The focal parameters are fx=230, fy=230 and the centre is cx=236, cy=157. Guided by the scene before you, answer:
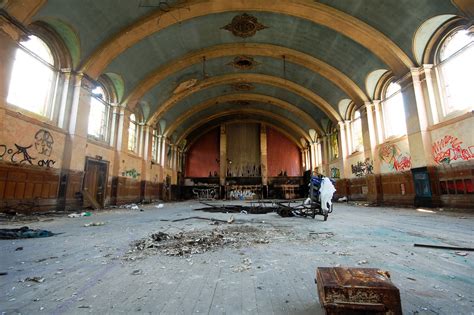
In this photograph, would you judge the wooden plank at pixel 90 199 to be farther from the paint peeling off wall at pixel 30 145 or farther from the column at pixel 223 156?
the column at pixel 223 156

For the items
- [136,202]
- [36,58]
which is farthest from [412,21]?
[136,202]

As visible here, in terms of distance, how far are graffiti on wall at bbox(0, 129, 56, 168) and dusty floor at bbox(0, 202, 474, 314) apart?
4.99 m

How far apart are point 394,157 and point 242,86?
12.2 metres

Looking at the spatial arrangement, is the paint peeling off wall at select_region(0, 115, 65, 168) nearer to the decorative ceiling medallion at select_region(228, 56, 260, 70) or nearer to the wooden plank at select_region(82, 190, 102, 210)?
the wooden plank at select_region(82, 190, 102, 210)

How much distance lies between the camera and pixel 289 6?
9.80 meters

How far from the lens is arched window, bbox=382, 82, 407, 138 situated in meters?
11.0

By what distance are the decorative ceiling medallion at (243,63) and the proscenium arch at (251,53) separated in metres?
1.08

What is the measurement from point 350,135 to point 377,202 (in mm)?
5270

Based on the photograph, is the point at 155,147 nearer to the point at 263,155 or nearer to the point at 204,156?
the point at 204,156

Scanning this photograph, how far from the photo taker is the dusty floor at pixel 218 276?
1504 mm

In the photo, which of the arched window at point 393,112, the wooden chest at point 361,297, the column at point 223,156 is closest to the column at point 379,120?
the arched window at point 393,112

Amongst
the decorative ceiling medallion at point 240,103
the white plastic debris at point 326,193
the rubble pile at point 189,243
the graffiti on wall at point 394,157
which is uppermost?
the decorative ceiling medallion at point 240,103

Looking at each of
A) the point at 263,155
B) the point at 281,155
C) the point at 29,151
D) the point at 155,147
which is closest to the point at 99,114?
the point at 29,151

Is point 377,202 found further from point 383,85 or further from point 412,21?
point 412,21
